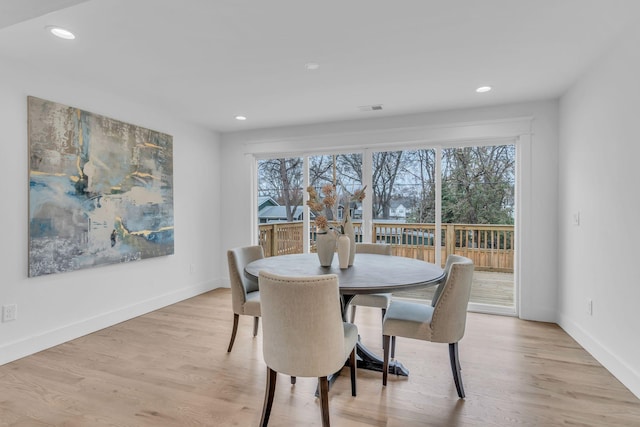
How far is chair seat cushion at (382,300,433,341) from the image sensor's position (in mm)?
2092

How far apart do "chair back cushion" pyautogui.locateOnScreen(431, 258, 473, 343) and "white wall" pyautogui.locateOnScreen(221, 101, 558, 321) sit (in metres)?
2.02

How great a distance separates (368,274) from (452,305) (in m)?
0.54

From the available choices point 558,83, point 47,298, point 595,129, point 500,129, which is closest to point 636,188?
point 595,129

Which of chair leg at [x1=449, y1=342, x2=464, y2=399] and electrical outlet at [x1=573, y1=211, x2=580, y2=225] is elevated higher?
electrical outlet at [x1=573, y1=211, x2=580, y2=225]

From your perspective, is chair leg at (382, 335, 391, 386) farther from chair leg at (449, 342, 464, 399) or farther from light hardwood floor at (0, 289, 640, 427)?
chair leg at (449, 342, 464, 399)

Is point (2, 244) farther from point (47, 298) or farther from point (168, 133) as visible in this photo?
point (168, 133)

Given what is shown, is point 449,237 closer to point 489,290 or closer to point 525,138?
point 489,290

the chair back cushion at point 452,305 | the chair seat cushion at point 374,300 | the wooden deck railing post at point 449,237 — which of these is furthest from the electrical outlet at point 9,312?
the wooden deck railing post at point 449,237

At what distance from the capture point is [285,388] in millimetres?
2205

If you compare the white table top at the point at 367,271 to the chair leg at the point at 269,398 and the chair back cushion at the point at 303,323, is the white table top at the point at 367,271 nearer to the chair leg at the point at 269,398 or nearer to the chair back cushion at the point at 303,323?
the chair back cushion at the point at 303,323

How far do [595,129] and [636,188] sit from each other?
78cm

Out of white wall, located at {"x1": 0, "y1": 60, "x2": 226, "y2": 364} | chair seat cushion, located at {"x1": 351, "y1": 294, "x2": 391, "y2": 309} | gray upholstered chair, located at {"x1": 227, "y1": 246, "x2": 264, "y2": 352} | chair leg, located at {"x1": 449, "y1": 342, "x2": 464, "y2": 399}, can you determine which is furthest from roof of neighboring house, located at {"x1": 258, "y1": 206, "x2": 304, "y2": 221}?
chair leg, located at {"x1": 449, "y1": 342, "x2": 464, "y2": 399}

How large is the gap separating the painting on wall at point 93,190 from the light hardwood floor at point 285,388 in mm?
828

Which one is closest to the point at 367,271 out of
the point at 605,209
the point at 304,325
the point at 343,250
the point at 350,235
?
the point at 343,250
